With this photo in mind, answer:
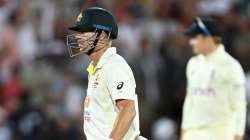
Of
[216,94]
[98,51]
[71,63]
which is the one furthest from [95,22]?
[71,63]

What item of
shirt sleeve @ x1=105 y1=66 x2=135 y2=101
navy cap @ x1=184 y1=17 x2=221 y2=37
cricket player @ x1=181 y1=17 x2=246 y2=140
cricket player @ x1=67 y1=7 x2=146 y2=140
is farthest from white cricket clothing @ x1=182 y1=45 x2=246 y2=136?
shirt sleeve @ x1=105 y1=66 x2=135 y2=101

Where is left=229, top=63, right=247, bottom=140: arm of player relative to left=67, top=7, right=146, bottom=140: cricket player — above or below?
below

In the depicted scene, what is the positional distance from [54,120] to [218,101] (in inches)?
122

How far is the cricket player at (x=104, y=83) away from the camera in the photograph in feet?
20.2

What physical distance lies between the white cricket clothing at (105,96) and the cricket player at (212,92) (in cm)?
303

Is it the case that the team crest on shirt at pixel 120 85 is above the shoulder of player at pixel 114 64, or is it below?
below

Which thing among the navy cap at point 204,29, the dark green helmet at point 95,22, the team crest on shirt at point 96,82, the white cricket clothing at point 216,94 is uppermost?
the dark green helmet at point 95,22

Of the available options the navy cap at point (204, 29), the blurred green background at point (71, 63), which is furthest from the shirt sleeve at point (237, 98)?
the blurred green background at point (71, 63)

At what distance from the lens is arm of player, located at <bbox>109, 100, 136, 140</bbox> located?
605 centimetres

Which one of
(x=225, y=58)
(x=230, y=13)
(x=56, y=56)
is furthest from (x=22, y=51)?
(x=225, y=58)

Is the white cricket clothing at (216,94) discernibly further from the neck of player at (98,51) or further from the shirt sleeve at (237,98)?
the neck of player at (98,51)

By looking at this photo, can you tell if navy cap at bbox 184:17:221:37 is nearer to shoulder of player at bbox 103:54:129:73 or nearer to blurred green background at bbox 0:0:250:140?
blurred green background at bbox 0:0:250:140

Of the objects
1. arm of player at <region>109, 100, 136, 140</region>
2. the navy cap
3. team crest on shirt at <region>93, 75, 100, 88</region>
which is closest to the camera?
arm of player at <region>109, 100, 136, 140</region>

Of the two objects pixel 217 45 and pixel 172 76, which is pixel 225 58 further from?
pixel 172 76
